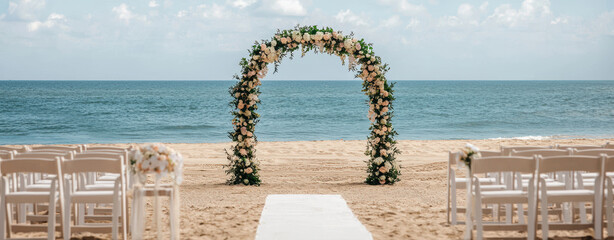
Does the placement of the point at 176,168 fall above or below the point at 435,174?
above

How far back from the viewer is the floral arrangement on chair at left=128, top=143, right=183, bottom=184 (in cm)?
531

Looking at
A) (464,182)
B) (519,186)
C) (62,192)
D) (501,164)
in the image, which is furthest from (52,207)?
(519,186)

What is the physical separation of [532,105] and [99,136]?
31.7 m

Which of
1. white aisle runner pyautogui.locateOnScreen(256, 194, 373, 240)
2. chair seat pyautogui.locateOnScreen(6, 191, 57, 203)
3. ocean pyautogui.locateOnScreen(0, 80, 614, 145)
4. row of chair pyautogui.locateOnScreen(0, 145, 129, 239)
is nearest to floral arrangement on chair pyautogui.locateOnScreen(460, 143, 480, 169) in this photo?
white aisle runner pyautogui.locateOnScreen(256, 194, 373, 240)

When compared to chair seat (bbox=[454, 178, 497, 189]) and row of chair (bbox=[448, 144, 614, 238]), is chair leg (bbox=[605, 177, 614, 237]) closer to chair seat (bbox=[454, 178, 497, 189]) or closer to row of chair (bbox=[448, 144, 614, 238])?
row of chair (bbox=[448, 144, 614, 238])

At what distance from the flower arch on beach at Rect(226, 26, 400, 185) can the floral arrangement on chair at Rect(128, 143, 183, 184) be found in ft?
14.7

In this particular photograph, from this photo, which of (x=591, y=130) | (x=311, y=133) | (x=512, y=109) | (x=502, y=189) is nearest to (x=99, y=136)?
(x=311, y=133)

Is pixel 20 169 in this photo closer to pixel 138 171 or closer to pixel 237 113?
pixel 138 171

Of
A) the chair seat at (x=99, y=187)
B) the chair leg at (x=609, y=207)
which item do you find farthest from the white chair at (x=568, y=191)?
the chair seat at (x=99, y=187)

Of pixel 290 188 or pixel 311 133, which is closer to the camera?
pixel 290 188

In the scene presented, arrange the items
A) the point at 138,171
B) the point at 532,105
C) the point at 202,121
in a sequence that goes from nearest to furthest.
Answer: the point at 138,171 → the point at 202,121 → the point at 532,105

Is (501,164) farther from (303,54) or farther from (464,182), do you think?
(303,54)

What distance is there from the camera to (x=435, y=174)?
11648 millimetres

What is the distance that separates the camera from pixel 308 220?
627cm
